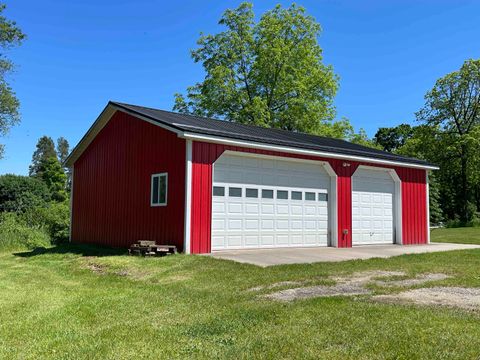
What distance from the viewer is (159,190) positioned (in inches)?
470


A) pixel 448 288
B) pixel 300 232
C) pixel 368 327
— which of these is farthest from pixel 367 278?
pixel 300 232

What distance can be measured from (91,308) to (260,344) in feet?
9.16

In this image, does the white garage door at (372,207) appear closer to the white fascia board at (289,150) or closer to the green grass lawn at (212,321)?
the white fascia board at (289,150)

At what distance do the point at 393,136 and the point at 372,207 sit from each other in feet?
146

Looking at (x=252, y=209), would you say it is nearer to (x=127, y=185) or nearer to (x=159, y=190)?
(x=159, y=190)

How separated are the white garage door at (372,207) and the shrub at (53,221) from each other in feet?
37.9

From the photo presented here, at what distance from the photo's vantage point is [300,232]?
13383 mm

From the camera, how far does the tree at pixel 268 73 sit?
30.4 meters

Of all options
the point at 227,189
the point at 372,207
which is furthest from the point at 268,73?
the point at 227,189

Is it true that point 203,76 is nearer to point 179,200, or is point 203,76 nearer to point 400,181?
point 400,181

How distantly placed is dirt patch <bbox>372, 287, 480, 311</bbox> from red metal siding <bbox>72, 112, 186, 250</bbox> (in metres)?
5.96

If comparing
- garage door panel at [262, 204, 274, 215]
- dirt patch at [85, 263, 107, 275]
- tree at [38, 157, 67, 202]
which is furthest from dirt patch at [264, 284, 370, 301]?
tree at [38, 157, 67, 202]

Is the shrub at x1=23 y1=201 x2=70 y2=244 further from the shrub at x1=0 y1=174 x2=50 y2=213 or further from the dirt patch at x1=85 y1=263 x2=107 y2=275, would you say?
the dirt patch at x1=85 y1=263 x2=107 y2=275

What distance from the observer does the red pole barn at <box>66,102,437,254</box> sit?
36.6 ft
